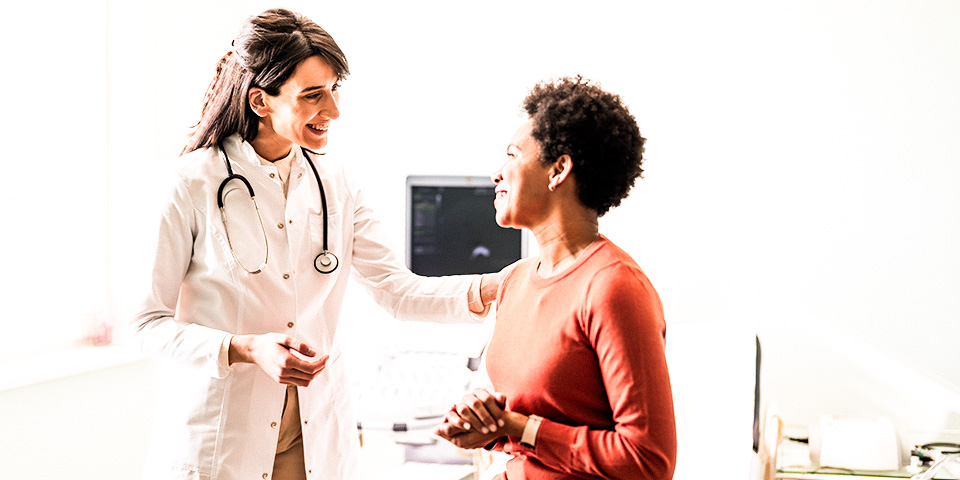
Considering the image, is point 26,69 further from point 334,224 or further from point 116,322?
point 334,224

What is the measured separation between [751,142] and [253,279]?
6.02 feet

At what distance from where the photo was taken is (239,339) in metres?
1.36

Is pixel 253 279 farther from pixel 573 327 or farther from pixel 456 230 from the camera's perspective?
pixel 456 230

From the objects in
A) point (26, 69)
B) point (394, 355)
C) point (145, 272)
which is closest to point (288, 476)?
point (145, 272)

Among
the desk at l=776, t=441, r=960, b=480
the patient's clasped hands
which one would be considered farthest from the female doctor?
the desk at l=776, t=441, r=960, b=480

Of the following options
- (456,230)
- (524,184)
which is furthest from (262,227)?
(456,230)

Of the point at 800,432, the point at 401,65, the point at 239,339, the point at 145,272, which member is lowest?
the point at 800,432

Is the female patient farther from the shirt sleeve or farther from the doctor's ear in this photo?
the doctor's ear

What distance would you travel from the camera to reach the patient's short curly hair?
1.12 m

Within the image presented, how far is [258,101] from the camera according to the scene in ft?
4.93

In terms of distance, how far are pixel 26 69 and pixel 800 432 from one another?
2.72 metres

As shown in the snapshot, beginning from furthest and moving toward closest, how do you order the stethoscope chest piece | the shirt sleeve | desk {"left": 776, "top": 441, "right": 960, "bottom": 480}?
desk {"left": 776, "top": 441, "right": 960, "bottom": 480} → the stethoscope chest piece → the shirt sleeve

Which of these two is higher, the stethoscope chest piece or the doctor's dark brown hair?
the doctor's dark brown hair

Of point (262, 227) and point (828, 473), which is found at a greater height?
point (262, 227)
